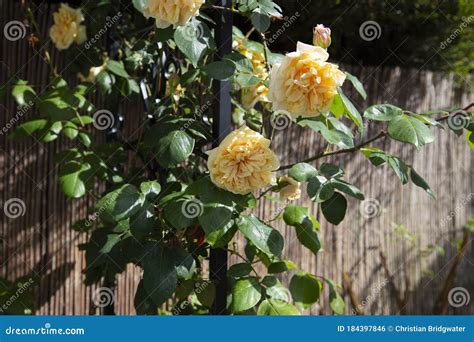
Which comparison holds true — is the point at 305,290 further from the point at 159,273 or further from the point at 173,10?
the point at 173,10

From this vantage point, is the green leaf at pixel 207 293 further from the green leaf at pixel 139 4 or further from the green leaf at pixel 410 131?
the green leaf at pixel 139 4

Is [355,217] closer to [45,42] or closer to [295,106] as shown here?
[45,42]

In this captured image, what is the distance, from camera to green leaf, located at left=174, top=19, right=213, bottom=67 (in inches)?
56.7

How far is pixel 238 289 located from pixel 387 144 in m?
2.42

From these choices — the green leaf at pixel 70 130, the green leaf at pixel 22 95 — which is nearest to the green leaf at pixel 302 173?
the green leaf at pixel 70 130

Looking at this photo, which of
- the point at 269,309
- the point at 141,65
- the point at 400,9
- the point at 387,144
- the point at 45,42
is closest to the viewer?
the point at 269,309

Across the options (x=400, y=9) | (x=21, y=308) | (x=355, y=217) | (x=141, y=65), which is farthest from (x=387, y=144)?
(x=21, y=308)

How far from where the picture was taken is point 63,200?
2.79 metres

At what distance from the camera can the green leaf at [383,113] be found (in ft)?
4.70

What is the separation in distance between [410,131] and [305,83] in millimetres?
262

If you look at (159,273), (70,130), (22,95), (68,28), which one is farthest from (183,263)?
(68,28)

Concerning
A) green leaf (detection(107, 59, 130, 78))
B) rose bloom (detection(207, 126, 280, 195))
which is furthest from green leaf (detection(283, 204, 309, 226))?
green leaf (detection(107, 59, 130, 78))

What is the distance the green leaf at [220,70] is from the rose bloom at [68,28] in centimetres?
94
